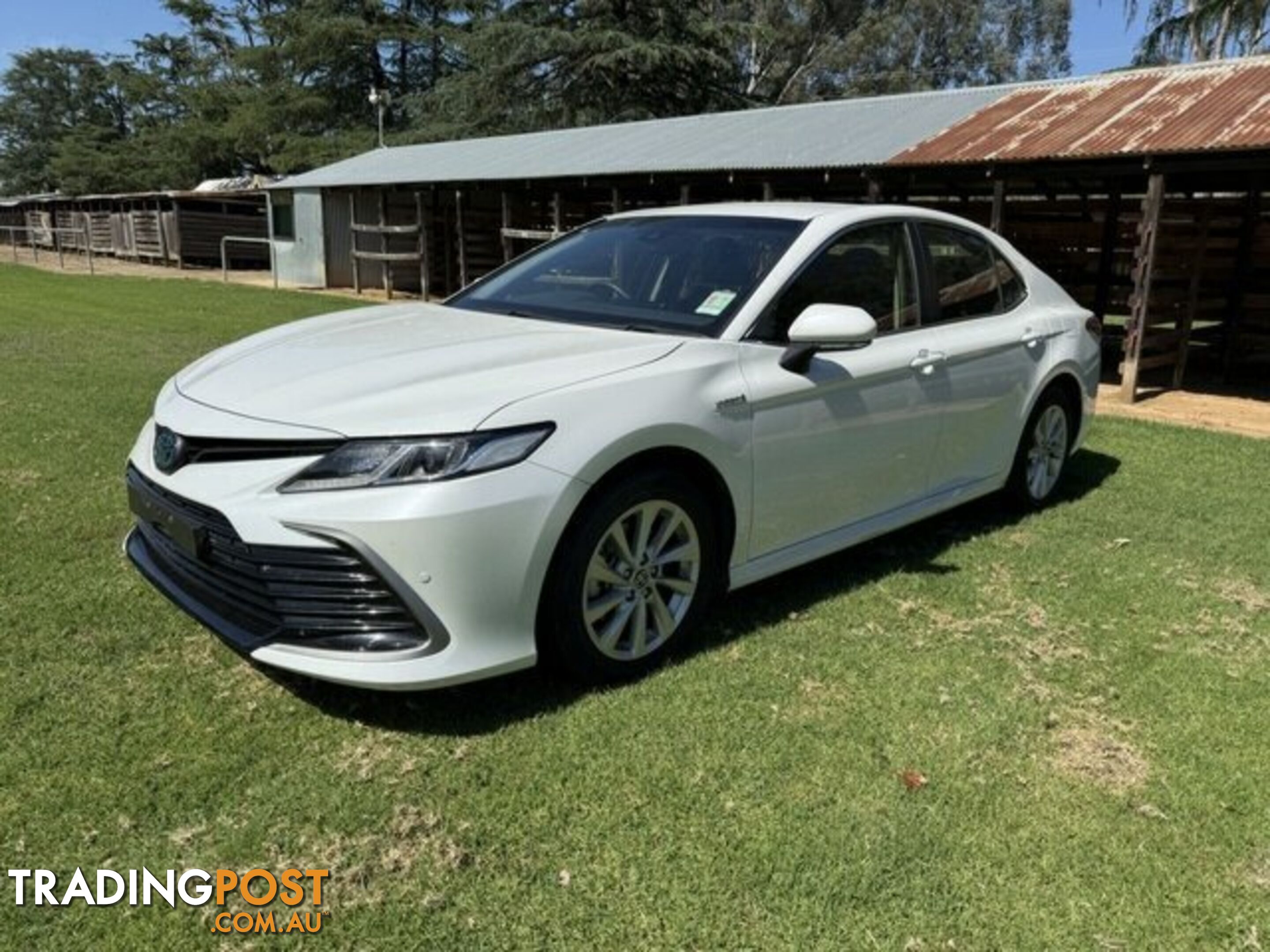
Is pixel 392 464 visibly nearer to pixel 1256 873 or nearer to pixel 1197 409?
pixel 1256 873

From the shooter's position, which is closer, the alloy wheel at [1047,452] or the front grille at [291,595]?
the front grille at [291,595]

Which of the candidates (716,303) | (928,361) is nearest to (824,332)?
(716,303)

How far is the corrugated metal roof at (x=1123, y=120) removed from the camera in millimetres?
9539

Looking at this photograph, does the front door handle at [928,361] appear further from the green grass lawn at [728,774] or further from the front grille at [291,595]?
the front grille at [291,595]

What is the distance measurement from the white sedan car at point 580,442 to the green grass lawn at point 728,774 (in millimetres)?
292

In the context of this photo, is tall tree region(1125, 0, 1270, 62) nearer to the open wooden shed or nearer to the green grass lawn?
the open wooden shed

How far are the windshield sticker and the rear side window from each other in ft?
4.13

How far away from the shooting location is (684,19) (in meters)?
32.0

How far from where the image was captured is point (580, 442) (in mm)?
3041

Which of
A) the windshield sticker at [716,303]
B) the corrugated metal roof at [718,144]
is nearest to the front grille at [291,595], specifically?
the windshield sticker at [716,303]

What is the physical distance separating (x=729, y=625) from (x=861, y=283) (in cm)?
151

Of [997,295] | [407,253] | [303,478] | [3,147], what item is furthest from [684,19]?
[3,147]

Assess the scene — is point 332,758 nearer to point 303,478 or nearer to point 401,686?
point 401,686

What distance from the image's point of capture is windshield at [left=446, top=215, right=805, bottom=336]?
3822 mm
